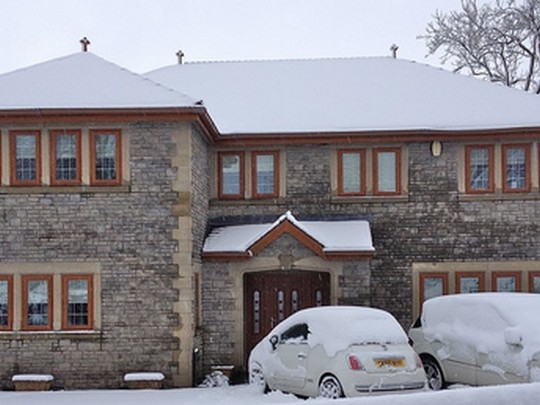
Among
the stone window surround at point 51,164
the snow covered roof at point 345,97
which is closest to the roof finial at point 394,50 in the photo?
the snow covered roof at point 345,97

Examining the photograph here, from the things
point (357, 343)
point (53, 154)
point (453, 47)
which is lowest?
point (357, 343)

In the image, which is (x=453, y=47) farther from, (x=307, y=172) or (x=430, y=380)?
(x=430, y=380)

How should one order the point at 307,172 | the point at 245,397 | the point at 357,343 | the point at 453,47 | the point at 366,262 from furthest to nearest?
the point at 453,47
the point at 307,172
the point at 366,262
the point at 245,397
the point at 357,343

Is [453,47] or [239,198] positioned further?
[453,47]

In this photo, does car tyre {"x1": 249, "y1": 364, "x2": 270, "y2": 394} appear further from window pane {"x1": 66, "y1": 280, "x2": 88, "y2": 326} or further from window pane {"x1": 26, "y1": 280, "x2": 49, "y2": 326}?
window pane {"x1": 26, "y1": 280, "x2": 49, "y2": 326}

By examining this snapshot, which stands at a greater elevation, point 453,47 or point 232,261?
point 453,47

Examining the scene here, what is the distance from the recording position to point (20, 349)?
15.4m

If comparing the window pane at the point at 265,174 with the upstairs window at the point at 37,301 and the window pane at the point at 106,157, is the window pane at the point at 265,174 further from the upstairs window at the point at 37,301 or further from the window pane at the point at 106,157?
the upstairs window at the point at 37,301

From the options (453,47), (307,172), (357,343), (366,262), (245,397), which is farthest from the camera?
(453,47)

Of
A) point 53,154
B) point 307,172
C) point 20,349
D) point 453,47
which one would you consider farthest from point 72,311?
point 453,47

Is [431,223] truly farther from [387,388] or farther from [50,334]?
[50,334]

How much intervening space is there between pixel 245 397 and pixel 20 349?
16.3ft

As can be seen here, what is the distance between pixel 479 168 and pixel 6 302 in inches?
425

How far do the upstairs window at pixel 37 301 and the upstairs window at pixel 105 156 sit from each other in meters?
2.25
